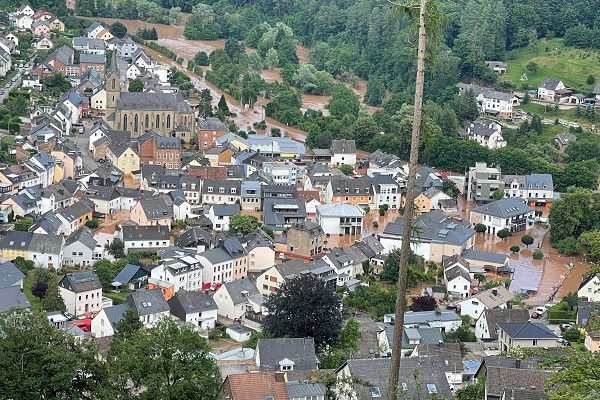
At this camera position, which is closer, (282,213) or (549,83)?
(282,213)

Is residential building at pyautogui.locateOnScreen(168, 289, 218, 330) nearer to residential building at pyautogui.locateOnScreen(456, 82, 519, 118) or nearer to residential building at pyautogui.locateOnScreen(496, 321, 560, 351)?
residential building at pyautogui.locateOnScreen(496, 321, 560, 351)

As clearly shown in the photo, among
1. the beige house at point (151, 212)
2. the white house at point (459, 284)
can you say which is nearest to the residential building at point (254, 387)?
the white house at point (459, 284)

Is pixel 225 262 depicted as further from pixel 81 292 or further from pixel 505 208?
pixel 505 208

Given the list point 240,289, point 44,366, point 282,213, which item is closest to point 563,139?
point 282,213

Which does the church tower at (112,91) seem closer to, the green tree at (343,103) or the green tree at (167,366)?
the green tree at (343,103)

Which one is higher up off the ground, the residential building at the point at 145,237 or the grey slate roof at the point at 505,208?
the residential building at the point at 145,237

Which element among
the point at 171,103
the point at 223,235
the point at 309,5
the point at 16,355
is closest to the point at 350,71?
the point at 309,5

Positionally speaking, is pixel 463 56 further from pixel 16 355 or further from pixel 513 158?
pixel 16 355
